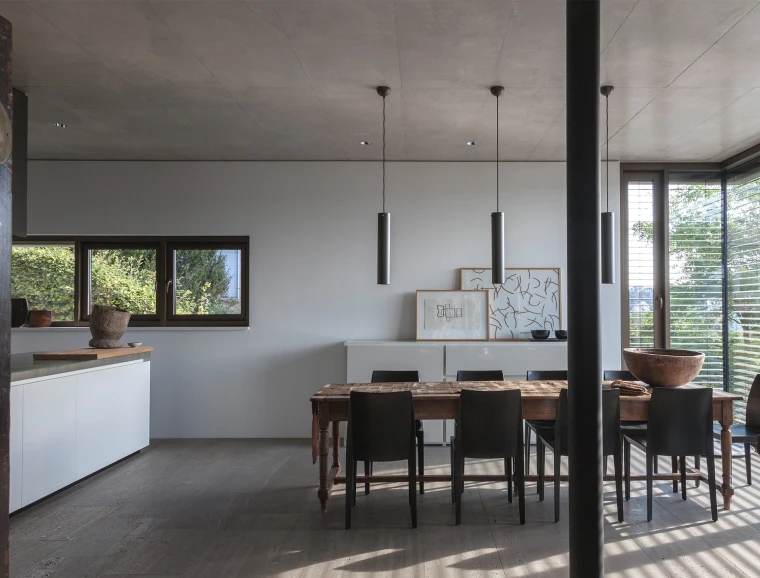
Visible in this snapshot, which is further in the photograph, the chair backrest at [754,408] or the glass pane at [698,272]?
the glass pane at [698,272]

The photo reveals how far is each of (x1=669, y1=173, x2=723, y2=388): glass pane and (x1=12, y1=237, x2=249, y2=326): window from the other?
15.6ft

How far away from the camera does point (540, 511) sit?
11.8 feet

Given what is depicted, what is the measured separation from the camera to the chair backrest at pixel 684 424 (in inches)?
137

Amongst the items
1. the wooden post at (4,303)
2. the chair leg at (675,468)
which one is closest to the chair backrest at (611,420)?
the chair leg at (675,468)

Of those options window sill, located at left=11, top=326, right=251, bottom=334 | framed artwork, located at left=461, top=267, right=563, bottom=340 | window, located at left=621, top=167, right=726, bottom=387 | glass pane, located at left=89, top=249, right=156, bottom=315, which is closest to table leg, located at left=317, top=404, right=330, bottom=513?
window sill, located at left=11, top=326, right=251, bottom=334

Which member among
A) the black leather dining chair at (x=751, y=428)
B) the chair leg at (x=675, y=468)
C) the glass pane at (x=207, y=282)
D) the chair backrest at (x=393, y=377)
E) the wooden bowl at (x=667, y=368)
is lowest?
the chair leg at (x=675, y=468)

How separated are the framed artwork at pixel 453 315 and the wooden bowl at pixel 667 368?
6.71ft

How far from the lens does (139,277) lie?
5.87m

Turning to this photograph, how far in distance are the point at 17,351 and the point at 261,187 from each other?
3154 mm

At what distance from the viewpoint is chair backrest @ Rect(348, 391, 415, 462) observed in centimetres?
338

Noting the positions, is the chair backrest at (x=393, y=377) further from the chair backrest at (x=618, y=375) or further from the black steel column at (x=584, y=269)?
the black steel column at (x=584, y=269)

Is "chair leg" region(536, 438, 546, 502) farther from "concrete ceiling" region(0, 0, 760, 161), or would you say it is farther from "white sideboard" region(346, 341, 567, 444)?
"concrete ceiling" region(0, 0, 760, 161)

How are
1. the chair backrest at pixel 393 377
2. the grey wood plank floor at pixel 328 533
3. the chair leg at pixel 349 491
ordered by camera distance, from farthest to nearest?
the chair backrest at pixel 393 377, the chair leg at pixel 349 491, the grey wood plank floor at pixel 328 533

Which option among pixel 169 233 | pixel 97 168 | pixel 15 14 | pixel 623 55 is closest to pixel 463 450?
pixel 623 55
